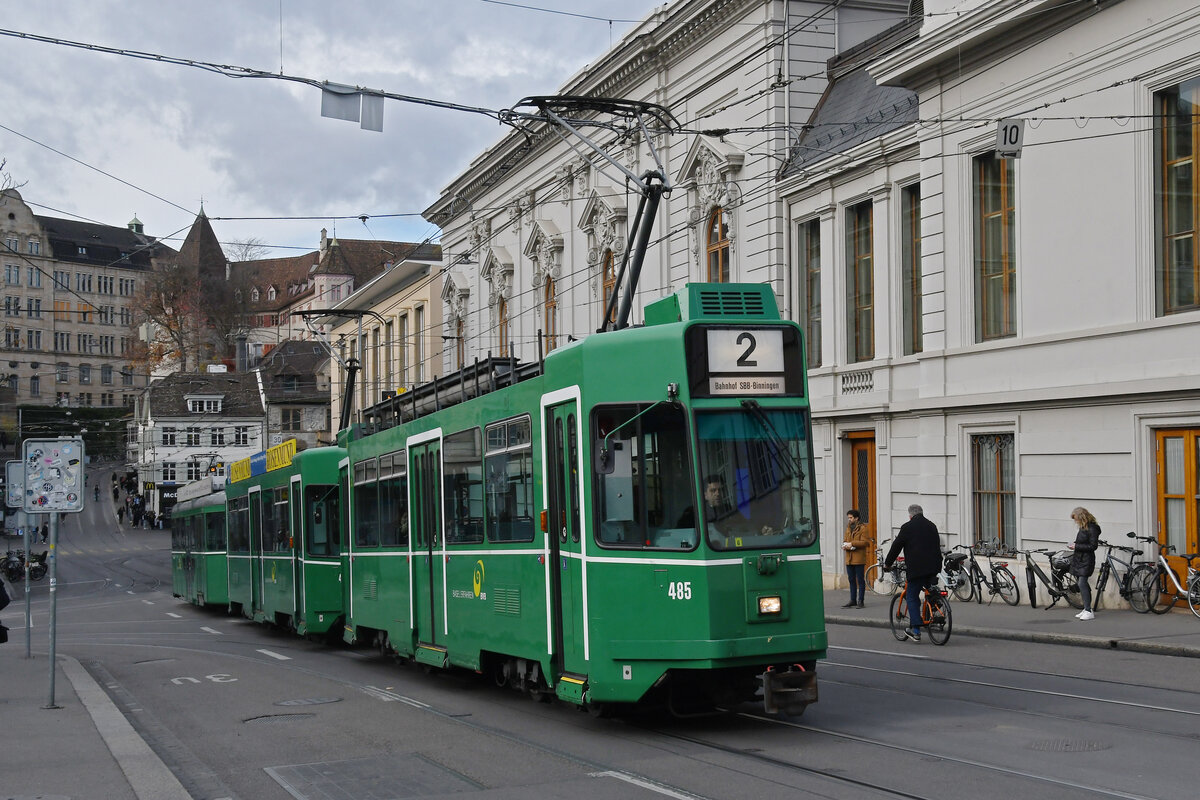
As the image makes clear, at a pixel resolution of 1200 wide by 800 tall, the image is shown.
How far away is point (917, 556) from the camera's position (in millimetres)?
17062

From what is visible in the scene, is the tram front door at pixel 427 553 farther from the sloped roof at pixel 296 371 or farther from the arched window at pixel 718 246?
the sloped roof at pixel 296 371

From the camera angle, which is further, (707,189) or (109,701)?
(707,189)

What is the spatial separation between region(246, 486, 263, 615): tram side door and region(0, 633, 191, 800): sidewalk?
29.2 ft

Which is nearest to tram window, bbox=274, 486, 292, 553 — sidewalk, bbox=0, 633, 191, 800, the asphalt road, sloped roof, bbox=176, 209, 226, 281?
the asphalt road

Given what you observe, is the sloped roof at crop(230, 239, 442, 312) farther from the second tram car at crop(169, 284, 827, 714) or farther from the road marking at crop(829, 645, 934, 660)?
the second tram car at crop(169, 284, 827, 714)

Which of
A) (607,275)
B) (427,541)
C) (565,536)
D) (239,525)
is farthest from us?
(607,275)

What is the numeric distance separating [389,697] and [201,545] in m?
21.6

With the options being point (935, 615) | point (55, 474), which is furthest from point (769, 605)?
point (55, 474)

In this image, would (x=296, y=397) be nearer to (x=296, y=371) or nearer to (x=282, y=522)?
(x=296, y=371)

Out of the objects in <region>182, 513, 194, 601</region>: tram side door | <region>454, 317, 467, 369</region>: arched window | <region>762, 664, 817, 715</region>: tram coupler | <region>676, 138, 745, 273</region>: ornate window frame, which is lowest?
<region>182, 513, 194, 601</region>: tram side door

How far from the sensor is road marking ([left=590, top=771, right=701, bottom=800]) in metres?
8.49

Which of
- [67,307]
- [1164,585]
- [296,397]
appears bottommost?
[1164,585]

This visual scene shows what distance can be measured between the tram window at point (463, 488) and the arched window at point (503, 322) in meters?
33.8

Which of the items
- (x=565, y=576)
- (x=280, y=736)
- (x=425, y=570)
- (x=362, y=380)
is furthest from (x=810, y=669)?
(x=362, y=380)
